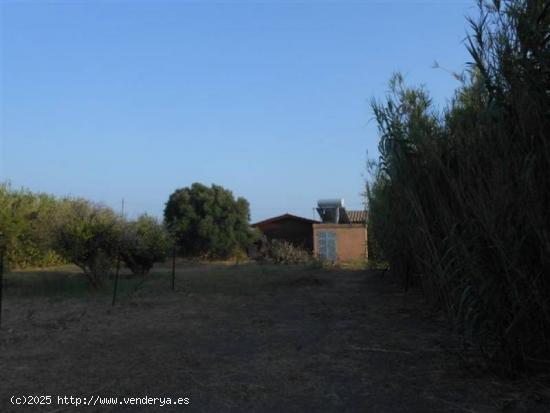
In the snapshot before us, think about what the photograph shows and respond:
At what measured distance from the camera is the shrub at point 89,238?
1297 centimetres

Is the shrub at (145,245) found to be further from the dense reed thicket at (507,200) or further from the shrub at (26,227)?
the dense reed thicket at (507,200)

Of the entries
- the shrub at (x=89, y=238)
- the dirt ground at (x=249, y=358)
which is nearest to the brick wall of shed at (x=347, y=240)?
the shrub at (x=89, y=238)

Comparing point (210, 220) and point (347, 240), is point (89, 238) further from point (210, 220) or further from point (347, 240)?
point (347, 240)

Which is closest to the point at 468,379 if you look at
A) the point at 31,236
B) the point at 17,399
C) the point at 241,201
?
the point at 17,399

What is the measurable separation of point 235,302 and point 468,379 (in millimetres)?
6398

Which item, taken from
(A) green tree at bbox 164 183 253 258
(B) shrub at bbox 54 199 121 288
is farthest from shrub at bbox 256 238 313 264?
(B) shrub at bbox 54 199 121 288

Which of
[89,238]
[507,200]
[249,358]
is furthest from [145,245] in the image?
[507,200]

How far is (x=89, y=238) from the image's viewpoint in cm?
1311

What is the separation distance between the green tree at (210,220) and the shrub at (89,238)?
52.4 feet

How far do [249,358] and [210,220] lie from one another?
81.1 feet

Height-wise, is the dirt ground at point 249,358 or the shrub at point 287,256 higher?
the shrub at point 287,256

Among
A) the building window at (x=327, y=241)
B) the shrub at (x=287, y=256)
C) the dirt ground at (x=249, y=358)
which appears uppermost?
the building window at (x=327, y=241)

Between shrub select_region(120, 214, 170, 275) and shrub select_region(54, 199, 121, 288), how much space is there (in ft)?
3.48

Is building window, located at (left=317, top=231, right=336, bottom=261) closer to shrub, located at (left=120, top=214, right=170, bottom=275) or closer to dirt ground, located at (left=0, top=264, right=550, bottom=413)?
shrub, located at (left=120, top=214, right=170, bottom=275)
